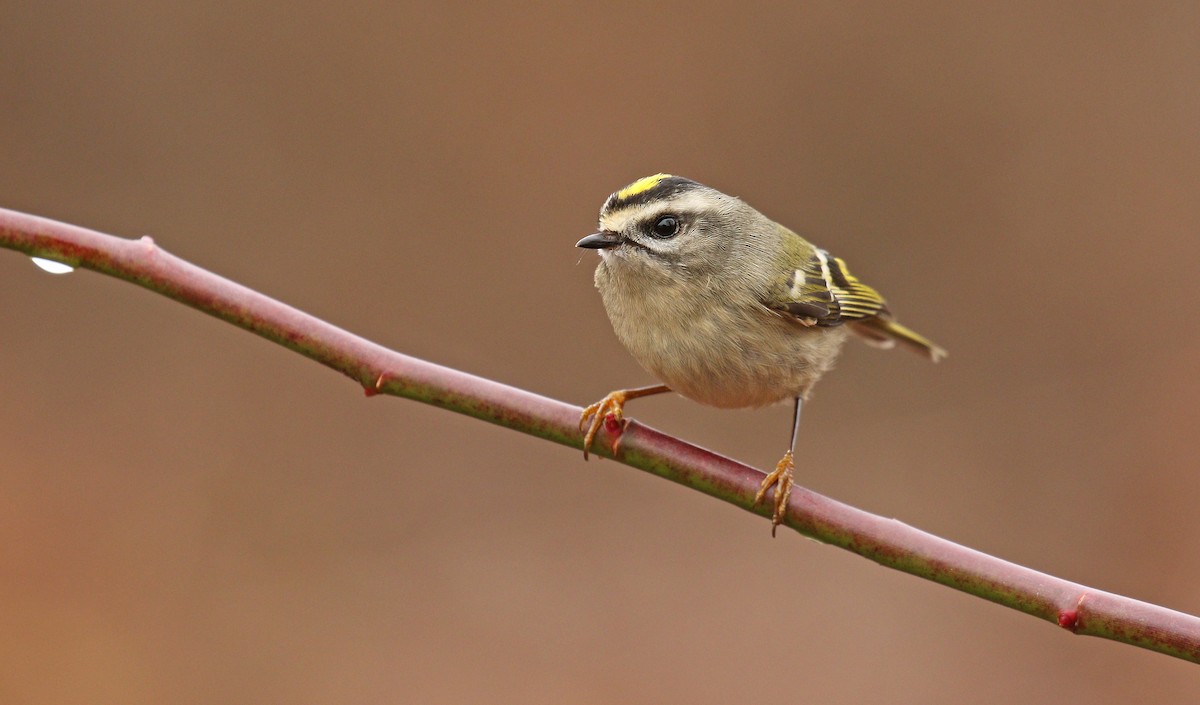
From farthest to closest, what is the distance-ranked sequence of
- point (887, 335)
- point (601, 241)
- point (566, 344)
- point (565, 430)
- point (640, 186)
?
1. point (566, 344)
2. point (887, 335)
3. point (640, 186)
4. point (601, 241)
5. point (565, 430)

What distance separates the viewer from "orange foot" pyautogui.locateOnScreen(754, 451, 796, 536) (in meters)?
2.05

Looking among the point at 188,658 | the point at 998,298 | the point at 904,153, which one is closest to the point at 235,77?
the point at 188,658

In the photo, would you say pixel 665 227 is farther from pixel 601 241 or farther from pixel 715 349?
pixel 715 349

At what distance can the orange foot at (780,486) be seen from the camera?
2055mm

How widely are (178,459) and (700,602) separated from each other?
8.26 ft

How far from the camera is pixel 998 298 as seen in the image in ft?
18.2

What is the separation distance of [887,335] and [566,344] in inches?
87.7

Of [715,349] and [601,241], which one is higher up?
[601,241]

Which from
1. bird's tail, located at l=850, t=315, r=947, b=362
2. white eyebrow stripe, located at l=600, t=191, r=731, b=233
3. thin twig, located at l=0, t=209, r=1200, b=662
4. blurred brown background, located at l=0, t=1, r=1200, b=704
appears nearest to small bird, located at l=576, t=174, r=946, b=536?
white eyebrow stripe, located at l=600, t=191, r=731, b=233

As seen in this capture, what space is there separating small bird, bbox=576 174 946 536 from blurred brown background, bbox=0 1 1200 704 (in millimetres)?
2166

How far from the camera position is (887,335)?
3.81 meters

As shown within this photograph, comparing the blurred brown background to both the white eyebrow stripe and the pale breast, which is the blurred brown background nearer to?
the pale breast

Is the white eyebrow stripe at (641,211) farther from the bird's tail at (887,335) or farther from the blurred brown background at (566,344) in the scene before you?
the blurred brown background at (566,344)

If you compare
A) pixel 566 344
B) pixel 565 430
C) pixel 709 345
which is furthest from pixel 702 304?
pixel 566 344
